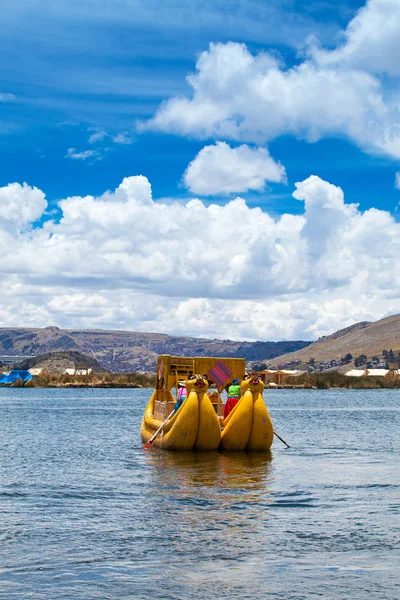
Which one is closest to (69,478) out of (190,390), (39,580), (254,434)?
(190,390)

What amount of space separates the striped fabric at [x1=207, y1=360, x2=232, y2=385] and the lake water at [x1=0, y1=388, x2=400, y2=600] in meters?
4.57

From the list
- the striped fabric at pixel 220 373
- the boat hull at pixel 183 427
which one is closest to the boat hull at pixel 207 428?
the boat hull at pixel 183 427

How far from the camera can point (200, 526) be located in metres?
19.0

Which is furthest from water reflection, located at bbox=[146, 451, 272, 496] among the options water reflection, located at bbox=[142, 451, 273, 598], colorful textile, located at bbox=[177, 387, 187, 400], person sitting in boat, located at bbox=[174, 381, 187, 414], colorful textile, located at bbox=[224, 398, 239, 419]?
colorful textile, located at bbox=[177, 387, 187, 400]

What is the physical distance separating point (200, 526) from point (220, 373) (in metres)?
19.4

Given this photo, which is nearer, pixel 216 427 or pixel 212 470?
pixel 212 470

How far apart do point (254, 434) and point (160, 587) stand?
20360 millimetres

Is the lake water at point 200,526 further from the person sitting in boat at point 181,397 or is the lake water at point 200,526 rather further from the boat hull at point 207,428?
the person sitting in boat at point 181,397

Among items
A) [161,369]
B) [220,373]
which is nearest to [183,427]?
[220,373]

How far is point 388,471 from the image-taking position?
99.3 ft

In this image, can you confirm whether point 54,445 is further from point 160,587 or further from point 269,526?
point 160,587

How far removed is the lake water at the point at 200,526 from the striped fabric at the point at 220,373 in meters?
4.57

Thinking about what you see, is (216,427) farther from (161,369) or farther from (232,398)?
(161,369)

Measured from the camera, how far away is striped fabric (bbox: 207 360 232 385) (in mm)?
38219
